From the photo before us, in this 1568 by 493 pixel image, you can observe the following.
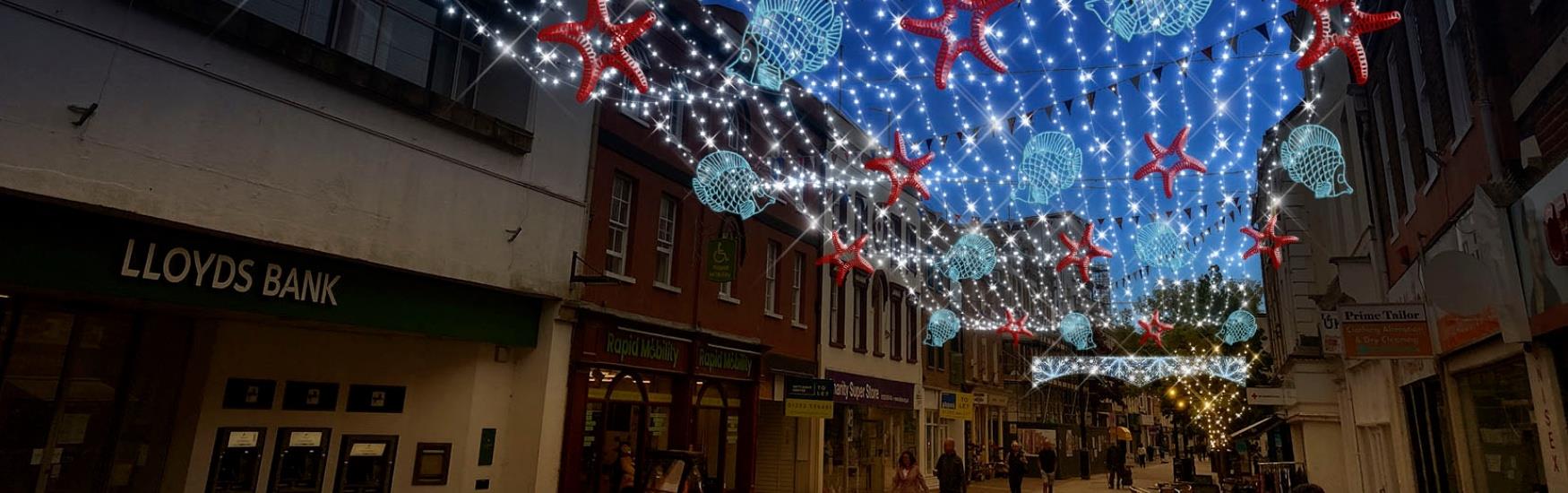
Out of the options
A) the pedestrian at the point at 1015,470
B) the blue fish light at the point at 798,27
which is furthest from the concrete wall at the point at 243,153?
the pedestrian at the point at 1015,470

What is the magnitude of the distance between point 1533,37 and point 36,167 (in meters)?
12.5

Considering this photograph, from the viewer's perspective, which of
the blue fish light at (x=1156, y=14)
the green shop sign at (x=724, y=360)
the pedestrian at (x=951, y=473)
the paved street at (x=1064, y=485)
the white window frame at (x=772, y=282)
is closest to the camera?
the blue fish light at (x=1156, y=14)

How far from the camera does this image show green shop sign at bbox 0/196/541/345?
23.5 feet

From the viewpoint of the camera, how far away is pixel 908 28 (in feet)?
22.5

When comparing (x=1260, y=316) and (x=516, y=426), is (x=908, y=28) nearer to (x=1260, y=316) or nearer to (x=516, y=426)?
(x=516, y=426)

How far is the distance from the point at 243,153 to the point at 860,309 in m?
17.4

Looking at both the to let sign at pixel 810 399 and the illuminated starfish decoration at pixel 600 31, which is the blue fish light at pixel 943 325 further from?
the illuminated starfish decoration at pixel 600 31

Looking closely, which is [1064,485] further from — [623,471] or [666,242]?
[623,471]

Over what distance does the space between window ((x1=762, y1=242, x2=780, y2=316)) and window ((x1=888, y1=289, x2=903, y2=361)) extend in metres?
7.52

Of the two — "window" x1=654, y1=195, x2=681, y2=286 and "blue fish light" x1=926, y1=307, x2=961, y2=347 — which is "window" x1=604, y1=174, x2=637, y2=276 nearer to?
"window" x1=654, y1=195, x2=681, y2=286

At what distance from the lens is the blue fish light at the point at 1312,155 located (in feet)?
31.0

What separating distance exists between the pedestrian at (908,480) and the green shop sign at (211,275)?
23.0 ft

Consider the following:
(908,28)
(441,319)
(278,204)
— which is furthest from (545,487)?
(908,28)

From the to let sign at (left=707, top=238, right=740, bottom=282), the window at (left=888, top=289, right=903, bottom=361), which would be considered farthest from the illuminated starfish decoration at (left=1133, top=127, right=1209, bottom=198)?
the window at (left=888, top=289, right=903, bottom=361)
